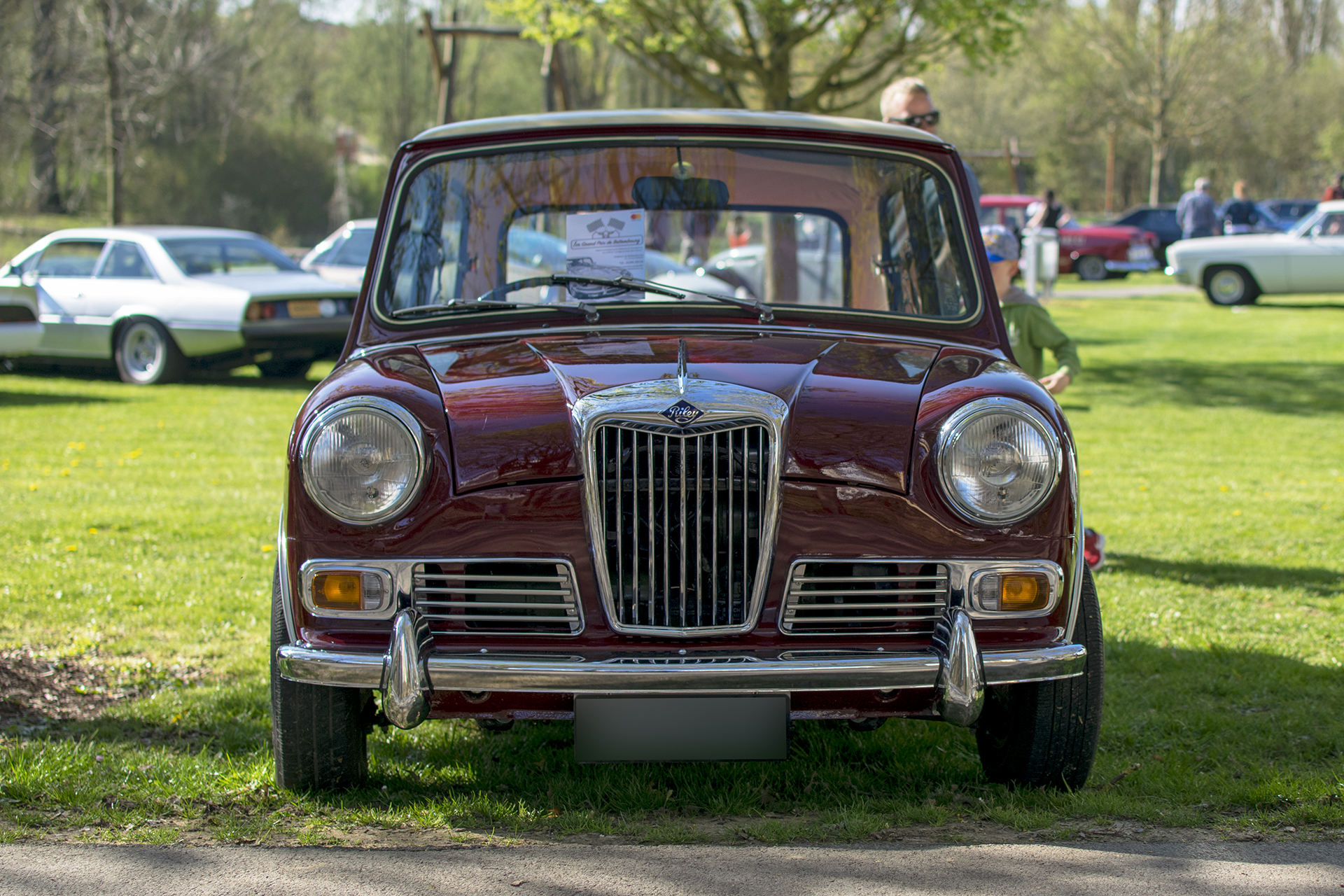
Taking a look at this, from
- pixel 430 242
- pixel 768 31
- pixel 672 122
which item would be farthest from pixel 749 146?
pixel 768 31

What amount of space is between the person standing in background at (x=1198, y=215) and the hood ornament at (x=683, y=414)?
24.8 metres

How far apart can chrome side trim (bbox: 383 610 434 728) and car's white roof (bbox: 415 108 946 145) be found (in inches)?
68.9

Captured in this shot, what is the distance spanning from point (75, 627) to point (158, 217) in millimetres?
31295

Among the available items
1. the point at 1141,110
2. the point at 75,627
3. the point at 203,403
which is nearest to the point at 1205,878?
the point at 75,627

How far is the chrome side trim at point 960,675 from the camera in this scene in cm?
277

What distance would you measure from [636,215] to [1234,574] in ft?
12.2

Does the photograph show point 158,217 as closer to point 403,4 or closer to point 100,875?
point 403,4

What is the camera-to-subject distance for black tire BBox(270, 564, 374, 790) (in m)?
3.11

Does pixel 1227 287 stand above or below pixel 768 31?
below

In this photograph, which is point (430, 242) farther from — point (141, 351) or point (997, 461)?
point (141, 351)

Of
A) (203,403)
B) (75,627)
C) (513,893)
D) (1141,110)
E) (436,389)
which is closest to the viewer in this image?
(513,893)

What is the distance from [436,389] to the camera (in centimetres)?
303

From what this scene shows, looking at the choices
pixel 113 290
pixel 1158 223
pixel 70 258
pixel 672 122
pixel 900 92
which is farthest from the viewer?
pixel 1158 223

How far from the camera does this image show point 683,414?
282 cm
